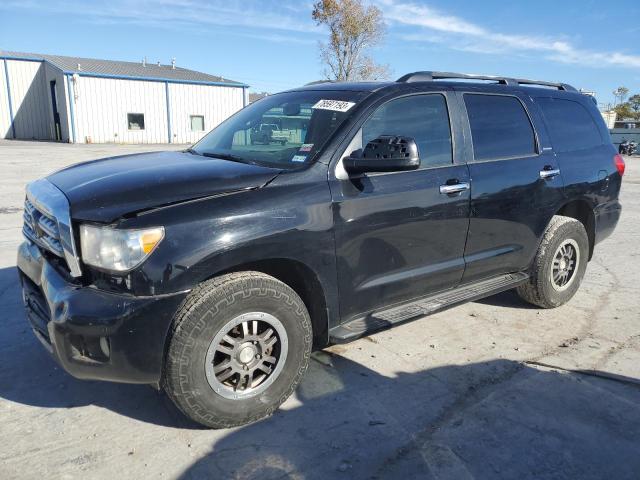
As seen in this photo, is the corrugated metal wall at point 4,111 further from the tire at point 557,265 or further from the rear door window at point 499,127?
the tire at point 557,265

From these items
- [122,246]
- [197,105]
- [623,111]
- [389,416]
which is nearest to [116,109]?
[197,105]

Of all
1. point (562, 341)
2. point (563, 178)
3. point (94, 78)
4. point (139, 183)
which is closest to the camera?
point (139, 183)

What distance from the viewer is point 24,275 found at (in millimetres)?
3285

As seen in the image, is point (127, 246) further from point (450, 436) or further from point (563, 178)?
point (563, 178)

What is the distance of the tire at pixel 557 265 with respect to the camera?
450cm

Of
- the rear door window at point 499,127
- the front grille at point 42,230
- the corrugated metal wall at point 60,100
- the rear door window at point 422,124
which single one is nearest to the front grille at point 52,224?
the front grille at point 42,230

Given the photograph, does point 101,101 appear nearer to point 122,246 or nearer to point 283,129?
point 283,129

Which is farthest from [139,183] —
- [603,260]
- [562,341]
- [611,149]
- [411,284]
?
[603,260]

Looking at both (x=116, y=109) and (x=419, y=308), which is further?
(x=116, y=109)

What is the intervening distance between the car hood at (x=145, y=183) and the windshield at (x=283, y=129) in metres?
0.23

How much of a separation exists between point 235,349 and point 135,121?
3201cm

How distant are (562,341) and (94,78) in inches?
1232

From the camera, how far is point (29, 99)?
3272cm

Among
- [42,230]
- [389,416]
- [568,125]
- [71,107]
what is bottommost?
[389,416]
